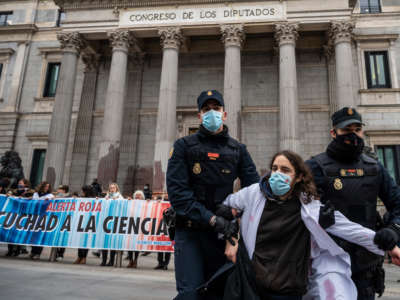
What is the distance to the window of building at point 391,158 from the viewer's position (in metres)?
18.7

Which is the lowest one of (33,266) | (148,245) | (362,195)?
(33,266)

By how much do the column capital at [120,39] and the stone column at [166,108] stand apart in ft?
6.95

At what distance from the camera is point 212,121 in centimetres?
324

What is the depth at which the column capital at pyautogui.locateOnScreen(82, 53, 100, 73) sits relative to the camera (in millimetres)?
22547

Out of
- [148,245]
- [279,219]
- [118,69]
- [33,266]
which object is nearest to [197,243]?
[279,219]

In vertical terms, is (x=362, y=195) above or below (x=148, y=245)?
above

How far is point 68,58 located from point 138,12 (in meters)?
5.13

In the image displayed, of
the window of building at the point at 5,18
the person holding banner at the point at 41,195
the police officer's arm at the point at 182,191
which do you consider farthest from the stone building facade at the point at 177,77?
the police officer's arm at the point at 182,191

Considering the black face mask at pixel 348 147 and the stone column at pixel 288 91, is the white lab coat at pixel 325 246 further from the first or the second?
the stone column at pixel 288 91

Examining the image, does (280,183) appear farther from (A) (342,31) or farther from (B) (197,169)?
→ (A) (342,31)

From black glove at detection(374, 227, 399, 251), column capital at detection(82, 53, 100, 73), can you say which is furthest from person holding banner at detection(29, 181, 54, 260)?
column capital at detection(82, 53, 100, 73)

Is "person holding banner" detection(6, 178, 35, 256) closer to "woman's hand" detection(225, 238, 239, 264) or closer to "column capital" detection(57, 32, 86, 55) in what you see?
"woman's hand" detection(225, 238, 239, 264)

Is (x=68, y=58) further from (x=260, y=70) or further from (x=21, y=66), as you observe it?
(x=260, y=70)

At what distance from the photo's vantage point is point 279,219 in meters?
2.72
